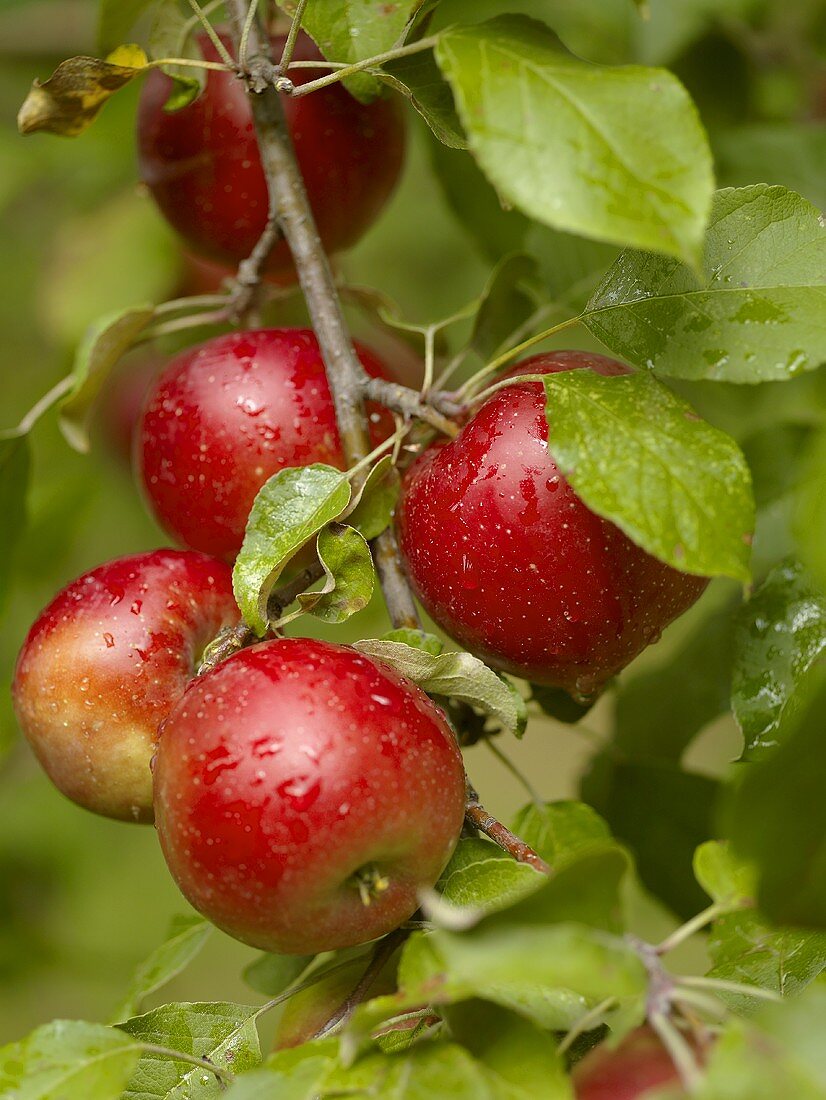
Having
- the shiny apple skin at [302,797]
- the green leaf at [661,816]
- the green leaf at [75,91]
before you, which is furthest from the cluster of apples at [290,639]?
the green leaf at [661,816]

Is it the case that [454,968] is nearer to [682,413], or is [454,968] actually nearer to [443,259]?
[682,413]

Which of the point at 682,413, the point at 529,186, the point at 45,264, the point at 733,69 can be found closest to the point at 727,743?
the point at 733,69

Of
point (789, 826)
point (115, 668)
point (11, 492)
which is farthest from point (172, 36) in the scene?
point (789, 826)

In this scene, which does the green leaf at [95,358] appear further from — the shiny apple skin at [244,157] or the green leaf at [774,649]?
the green leaf at [774,649]

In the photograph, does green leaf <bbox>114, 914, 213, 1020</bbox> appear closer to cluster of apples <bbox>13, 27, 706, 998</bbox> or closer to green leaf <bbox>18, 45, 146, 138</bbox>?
cluster of apples <bbox>13, 27, 706, 998</bbox>

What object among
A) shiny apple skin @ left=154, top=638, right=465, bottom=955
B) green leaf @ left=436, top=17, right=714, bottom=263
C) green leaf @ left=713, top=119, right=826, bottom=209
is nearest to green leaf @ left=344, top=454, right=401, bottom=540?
shiny apple skin @ left=154, top=638, right=465, bottom=955
